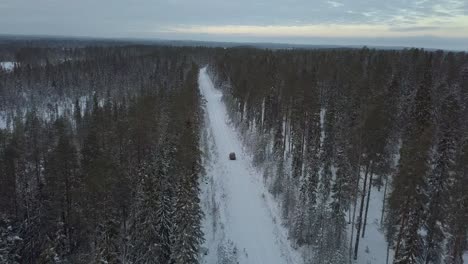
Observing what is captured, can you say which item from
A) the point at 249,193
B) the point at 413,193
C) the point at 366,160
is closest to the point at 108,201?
the point at 249,193

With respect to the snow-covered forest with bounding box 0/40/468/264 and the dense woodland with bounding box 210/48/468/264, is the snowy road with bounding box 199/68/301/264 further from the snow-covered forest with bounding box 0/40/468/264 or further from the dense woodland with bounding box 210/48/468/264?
the dense woodland with bounding box 210/48/468/264

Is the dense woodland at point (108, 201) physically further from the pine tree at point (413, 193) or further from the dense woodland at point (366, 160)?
the pine tree at point (413, 193)

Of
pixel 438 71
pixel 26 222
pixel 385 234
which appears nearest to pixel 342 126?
pixel 385 234

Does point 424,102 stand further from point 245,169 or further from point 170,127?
point 170,127

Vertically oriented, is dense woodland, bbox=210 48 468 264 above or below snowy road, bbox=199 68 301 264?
above

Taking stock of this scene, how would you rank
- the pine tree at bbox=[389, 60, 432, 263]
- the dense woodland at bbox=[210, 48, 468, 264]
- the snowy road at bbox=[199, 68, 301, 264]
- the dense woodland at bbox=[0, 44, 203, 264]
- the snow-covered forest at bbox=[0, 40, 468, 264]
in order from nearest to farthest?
the pine tree at bbox=[389, 60, 432, 263] → the dense woodland at bbox=[210, 48, 468, 264] → the snow-covered forest at bbox=[0, 40, 468, 264] → the dense woodland at bbox=[0, 44, 203, 264] → the snowy road at bbox=[199, 68, 301, 264]

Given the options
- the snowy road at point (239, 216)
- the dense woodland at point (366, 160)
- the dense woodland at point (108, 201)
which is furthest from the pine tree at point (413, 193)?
the dense woodland at point (108, 201)

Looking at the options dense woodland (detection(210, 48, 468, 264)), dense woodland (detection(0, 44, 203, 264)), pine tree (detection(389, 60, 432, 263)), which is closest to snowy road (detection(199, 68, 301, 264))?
dense woodland (detection(210, 48, 468, 264))

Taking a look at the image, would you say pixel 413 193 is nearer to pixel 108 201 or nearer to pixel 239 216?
pixel 239 216
